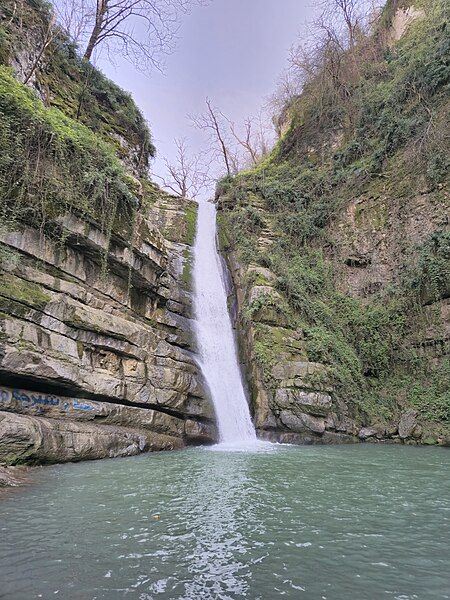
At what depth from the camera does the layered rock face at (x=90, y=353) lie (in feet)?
23.8

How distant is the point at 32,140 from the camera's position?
9047 millimetres

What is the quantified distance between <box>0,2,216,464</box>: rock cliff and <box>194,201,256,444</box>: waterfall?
0.57 m

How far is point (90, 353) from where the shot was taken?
8938 mm

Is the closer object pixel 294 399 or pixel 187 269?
pixel 294 399

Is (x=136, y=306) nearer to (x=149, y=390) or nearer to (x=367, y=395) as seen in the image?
(x=149, y=390)

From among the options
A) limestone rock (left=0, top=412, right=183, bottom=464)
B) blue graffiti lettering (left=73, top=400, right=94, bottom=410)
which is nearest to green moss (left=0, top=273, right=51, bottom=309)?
blue graffiti lettering (left=73, top=400, right=94, bottom=410)

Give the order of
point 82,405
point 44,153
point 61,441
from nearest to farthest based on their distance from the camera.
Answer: point 61,441 < point 82,405 < point 44,153

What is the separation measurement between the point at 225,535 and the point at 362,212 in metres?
15.5

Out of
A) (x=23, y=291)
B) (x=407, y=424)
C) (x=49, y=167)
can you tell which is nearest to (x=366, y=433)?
(x=407, y=424)

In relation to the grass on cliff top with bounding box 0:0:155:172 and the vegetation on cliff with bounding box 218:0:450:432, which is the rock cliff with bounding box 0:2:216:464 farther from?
the vegetation on cliff with bounding box 218:0:450:432

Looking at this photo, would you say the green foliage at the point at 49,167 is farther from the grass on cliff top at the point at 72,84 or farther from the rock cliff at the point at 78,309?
the grass on cliff top at the point at 72,84

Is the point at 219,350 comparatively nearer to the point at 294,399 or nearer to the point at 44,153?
the point at 294,399

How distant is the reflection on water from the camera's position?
2816 mm

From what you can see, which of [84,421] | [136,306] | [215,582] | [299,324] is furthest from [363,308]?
[215,582]
